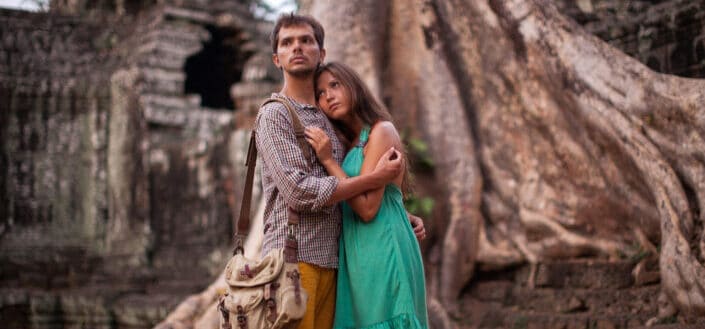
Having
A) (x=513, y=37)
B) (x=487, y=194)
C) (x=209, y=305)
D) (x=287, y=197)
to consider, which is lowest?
(x=209, y=305)

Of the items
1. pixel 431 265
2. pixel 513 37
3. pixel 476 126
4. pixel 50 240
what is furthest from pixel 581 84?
pixel 50 240

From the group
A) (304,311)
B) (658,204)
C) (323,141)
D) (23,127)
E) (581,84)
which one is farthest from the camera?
(23,127)

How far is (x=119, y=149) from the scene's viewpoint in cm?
1116

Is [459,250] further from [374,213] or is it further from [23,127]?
[23,127]

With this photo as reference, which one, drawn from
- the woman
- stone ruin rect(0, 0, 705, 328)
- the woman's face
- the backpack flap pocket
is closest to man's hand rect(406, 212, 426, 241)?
the woman

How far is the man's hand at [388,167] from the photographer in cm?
257

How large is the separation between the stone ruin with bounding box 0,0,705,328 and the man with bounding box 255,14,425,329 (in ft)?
21.0

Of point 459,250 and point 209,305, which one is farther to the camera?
point 459,250

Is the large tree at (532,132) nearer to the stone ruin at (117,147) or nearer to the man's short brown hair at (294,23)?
the man's short brown hair at (294,23)

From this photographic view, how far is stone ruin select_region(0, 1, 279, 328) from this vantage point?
10.3m

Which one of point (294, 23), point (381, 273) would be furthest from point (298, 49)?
point (381, 273)

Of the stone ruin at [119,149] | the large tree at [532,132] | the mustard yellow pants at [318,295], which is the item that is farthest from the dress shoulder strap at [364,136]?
the stone ruin at [119,149]

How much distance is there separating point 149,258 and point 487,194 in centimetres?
598

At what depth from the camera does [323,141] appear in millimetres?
2621
